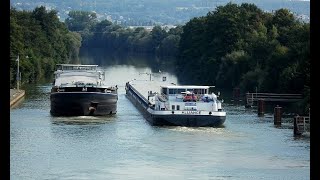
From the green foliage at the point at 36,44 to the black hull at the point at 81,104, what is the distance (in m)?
Result: 17.2

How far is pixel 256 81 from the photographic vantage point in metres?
62.1

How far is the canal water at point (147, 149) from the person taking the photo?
2397cm

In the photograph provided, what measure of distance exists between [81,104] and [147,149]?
1575cm

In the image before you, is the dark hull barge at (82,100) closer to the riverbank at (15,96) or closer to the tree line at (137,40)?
the riverbank at (15,96)

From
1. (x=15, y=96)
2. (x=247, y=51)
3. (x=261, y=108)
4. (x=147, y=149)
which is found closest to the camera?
(x=147, y=149)

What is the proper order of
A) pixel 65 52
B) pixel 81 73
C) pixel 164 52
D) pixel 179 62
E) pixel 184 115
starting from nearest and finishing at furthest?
1. pixel 184 115
2. pixel 81 73
3. pixel 179 62
4. pixel 65 52
5. pixel 164 52

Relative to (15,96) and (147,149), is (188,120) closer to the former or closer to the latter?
(147,149)

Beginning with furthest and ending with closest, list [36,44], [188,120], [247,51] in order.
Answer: [36,44] → [247,51] → [188,120]

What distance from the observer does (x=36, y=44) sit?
87.1 metres

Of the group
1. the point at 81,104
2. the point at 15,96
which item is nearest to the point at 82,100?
the point at 81,104
